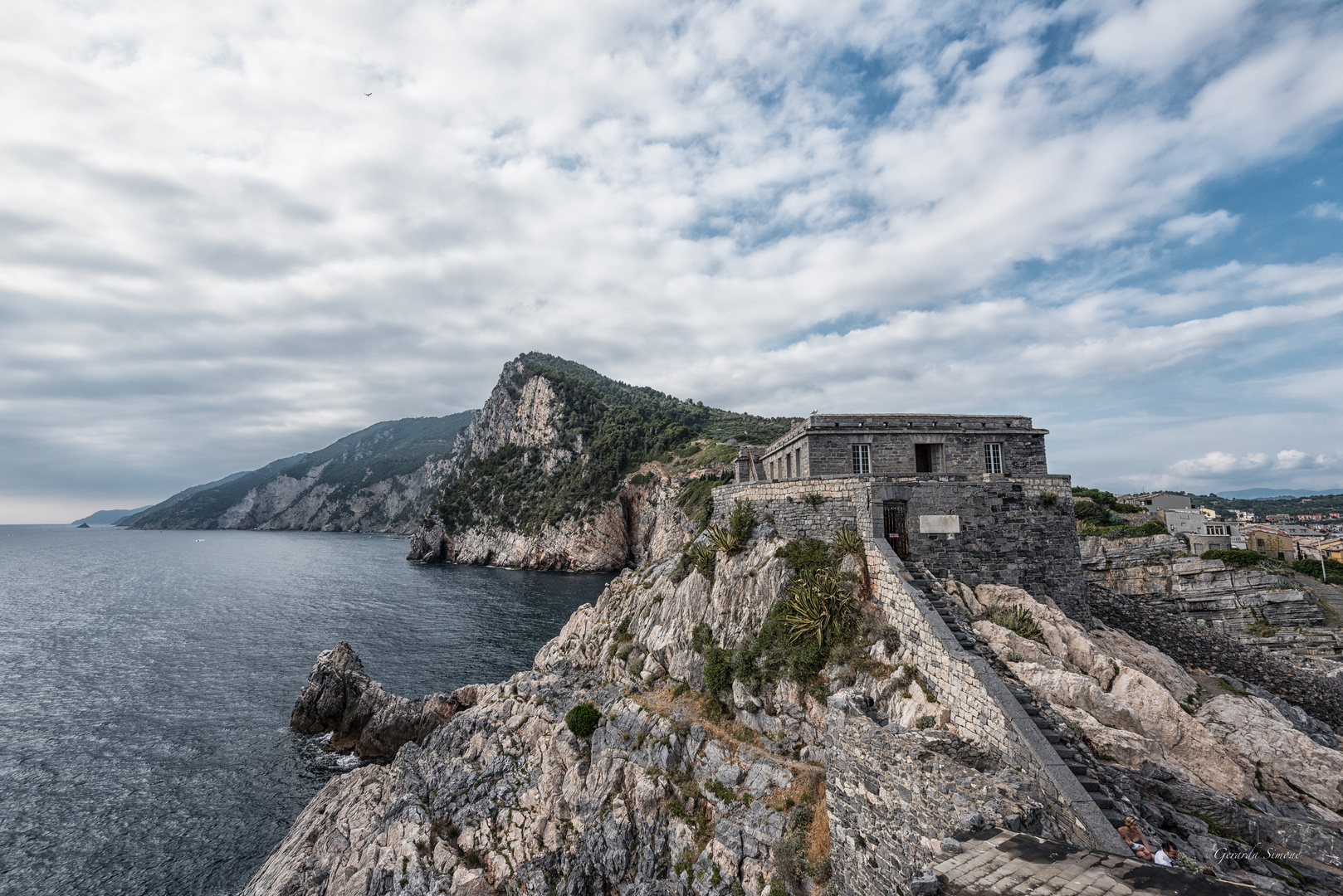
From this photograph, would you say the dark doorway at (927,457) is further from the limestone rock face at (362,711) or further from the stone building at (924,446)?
the limestone rock face at (362,711)

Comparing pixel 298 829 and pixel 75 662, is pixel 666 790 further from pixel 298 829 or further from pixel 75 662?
pixel 75 662

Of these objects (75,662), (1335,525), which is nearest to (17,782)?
(75,662)

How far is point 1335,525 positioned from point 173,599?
544 feet

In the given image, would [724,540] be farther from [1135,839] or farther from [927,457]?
[1135,839]

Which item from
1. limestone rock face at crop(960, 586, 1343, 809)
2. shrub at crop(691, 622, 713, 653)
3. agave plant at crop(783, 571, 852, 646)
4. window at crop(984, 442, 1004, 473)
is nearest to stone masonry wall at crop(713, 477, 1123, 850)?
agave plant at crop(783, 571, 852, 646)

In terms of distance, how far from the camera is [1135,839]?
896cm

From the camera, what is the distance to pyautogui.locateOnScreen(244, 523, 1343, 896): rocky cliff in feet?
35.1

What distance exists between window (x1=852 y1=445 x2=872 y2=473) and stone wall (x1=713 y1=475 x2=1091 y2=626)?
3335 mm

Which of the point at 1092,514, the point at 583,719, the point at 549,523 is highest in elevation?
the point at 1092,514

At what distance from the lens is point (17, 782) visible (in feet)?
91.3

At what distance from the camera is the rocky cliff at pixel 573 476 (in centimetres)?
8725

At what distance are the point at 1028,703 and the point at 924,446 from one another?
41.6ft

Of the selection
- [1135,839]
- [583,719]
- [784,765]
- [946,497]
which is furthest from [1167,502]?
[583,719]

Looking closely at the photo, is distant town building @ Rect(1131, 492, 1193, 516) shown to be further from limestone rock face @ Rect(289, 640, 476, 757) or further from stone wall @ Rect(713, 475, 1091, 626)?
limestone rock face @ Rect(289, 640, 476, 757)
